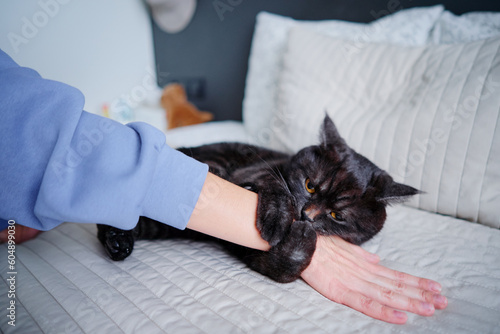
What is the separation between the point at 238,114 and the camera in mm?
2350

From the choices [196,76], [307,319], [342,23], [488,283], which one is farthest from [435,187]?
[196,76]

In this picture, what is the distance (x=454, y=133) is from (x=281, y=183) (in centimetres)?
64

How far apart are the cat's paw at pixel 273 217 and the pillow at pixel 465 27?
1.11m

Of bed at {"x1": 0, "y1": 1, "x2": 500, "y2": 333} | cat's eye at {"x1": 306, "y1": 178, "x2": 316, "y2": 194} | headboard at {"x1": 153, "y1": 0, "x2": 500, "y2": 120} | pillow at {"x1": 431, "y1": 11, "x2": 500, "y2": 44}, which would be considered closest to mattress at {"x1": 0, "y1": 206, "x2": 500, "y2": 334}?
bed at {"x1": 0, "y1": 1, "x2": 500, "y2": 333}

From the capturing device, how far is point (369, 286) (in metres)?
0.69

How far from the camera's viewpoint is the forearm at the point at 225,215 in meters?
0.66

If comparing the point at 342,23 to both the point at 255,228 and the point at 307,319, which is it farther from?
the point at 307,319

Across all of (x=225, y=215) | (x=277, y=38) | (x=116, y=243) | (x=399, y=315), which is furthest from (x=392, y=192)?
(x=277, y=38)

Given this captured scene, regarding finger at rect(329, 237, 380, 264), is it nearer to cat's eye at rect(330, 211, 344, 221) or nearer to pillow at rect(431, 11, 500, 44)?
cat's eye at rect(330, 211, 344, 221)

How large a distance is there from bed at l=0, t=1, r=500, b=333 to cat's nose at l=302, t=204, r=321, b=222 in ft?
0.66

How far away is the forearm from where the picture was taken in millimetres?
664

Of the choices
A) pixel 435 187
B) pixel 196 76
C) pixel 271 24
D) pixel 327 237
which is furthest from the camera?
pixel 196 76

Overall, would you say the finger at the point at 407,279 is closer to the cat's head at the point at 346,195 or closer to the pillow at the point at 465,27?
the cat's head at the point at 346,195

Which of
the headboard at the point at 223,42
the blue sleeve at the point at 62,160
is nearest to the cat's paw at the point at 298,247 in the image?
the blue sleeve at the point at 62,160
